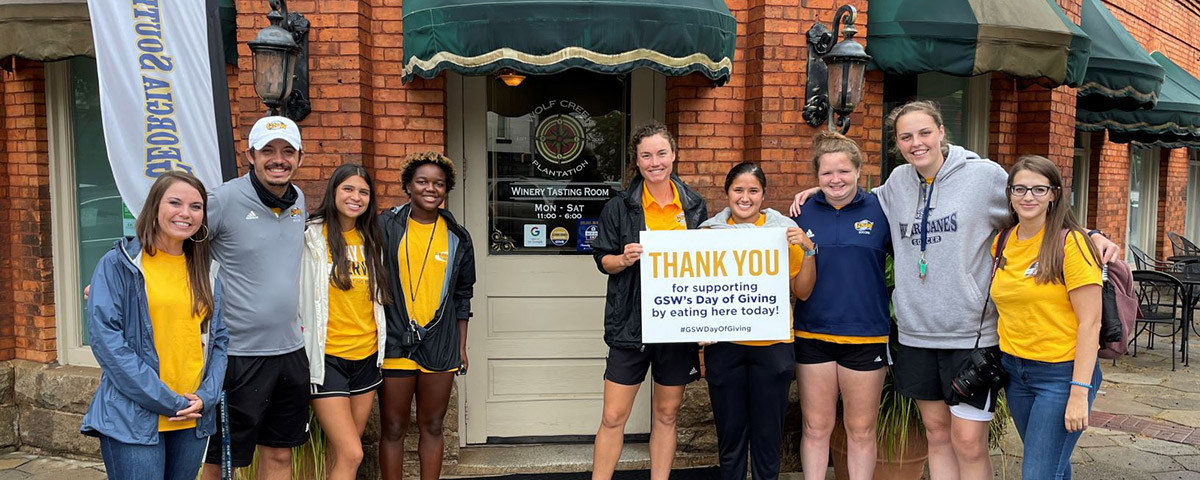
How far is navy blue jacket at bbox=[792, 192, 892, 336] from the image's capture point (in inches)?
140

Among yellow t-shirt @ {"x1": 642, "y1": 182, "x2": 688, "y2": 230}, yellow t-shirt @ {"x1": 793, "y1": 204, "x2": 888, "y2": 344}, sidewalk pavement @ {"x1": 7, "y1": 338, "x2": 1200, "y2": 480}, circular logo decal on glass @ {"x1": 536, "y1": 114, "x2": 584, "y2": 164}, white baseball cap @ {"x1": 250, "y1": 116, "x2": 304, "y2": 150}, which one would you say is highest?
circular logo decal on glass @ {"x1": 536, "y1": 114, "x2": 584, "y2": 164}

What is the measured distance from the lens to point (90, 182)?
5312mm

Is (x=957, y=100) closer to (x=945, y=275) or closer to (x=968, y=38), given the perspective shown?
(x=968, y=38)

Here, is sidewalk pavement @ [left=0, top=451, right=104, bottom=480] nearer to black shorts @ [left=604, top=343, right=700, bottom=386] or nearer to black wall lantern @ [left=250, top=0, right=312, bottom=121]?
black wall lantern @ [left=250, top=0, right=312, bottom=121]

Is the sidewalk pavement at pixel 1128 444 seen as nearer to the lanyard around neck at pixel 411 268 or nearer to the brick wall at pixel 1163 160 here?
the lanyard around neck at pixel 411 268

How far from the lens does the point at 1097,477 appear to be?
482 cm

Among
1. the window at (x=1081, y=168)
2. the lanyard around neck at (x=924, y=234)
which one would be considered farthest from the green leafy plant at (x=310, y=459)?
the window at (x=1081, y=168)

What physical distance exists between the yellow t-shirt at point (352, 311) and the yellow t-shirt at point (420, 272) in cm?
18

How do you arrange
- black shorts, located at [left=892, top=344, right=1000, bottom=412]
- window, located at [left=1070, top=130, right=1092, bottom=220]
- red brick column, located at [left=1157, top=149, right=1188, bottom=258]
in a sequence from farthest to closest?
red brick column, located at [left=1157, top=149, right=1188, bottom=258], window, located at [left=1070, top=130, right=1092, bottom=220], black shorts, located at [left=892, top=344, right=1000, bottom=412]

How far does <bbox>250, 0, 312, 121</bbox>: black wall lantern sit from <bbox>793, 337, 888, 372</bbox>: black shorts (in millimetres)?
3039

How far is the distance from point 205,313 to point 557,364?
2.60m

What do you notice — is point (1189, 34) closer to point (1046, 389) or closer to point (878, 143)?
point (878, 143)

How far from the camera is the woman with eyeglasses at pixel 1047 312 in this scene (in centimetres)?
291

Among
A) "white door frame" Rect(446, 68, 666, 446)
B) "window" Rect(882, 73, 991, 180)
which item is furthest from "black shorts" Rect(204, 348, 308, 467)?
"window" Rect(882, 73, 991, 180)
